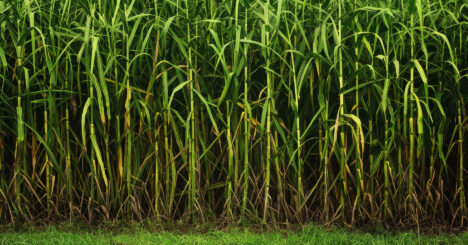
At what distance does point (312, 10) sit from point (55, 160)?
1712 mm

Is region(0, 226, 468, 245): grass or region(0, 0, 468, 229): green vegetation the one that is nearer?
region(0, 226, 468, 245): grass

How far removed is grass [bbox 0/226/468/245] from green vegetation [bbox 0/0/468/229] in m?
0.16

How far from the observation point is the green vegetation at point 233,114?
303 centimetres

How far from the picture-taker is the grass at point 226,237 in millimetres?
2752

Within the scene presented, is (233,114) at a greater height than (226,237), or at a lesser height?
greater

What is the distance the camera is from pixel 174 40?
3.13 meters

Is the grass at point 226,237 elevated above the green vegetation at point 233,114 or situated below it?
below

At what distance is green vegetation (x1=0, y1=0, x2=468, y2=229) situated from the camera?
3025 millimetres

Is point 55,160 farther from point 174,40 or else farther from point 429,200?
point 429,200

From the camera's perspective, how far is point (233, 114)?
3.20 m

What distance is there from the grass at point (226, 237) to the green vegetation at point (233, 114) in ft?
0.52

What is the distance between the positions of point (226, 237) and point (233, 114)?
0.76 meters

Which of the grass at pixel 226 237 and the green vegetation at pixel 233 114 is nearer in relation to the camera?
the grass at pixel 226 237

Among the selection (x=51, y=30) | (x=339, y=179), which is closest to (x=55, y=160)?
(x=51, y=30)
